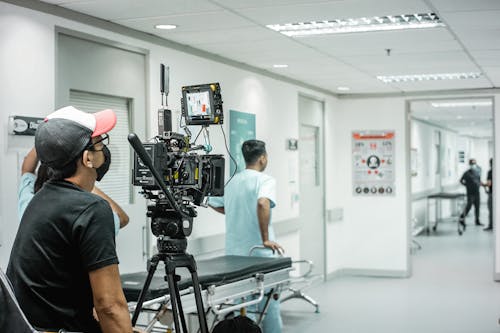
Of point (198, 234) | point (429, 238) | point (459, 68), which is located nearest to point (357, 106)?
point (459, 68)

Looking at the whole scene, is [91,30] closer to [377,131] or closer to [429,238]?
[377,131]

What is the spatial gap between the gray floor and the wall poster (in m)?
1.18

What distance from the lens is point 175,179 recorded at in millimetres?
Answer: 3195

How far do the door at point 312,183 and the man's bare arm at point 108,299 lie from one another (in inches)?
229

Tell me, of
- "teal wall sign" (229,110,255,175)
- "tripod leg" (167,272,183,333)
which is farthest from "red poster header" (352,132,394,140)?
"tripod leg" (167,272,183,333)

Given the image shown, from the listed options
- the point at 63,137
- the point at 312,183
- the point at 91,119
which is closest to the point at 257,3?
the point at 91,119

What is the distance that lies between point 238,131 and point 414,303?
2.73 metres

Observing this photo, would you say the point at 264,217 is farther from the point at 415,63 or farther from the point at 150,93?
the point at 415,63

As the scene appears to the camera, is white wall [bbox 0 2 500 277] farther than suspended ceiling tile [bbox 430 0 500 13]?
No

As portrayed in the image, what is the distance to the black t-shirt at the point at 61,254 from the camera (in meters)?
2.04

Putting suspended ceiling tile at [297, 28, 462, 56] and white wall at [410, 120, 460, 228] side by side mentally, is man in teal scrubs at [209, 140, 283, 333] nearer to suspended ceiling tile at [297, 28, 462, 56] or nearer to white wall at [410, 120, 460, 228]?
suspended ceiling tile at [297, 28, 462, 56]

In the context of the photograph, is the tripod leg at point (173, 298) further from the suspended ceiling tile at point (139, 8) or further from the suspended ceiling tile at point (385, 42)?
the suspended ceiling tile at point (385, 42)

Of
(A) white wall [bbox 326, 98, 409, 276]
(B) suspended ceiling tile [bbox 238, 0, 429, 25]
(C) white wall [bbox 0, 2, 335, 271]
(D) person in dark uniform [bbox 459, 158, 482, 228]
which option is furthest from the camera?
(D) person in dark uniform [bbox 459, 158, 482, 228]

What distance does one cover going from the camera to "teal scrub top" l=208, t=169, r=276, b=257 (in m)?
5.01
